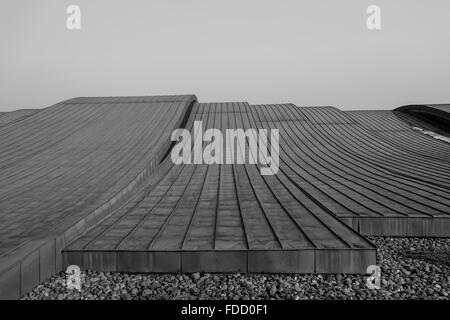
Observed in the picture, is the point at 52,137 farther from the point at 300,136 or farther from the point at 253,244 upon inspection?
the point at 253,244

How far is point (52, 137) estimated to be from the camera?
1894 centimetres

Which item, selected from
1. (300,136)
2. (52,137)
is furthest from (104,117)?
(300,136)

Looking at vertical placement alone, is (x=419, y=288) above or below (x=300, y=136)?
below

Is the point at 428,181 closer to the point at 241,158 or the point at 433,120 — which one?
the point at 241,158

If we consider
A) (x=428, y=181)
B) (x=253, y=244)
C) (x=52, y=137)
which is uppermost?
(x=52, y=137)

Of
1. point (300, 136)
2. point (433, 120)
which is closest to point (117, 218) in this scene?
point (300, 136)

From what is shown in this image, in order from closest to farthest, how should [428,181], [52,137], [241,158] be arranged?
1. [428,181]
2. [241,158]
3. [52,137]

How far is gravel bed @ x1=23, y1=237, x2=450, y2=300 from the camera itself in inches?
213

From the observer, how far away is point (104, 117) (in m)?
22.8

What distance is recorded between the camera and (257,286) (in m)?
5.67

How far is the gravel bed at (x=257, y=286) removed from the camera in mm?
5410

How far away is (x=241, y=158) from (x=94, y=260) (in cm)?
1119

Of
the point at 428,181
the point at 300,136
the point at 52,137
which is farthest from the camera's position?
the point at 300,136

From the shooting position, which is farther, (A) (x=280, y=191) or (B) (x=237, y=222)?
(A) (x=280, y=191)
